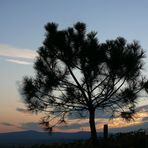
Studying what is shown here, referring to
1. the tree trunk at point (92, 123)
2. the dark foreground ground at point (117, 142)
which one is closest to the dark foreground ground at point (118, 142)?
the dark foreground ground at point (117, 142)

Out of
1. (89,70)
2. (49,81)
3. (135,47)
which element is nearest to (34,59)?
(49,81)

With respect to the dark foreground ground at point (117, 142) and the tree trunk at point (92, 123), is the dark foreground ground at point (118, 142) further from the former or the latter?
the tree trunk at point (92, 123)

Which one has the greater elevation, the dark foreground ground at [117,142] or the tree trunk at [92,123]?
the tree trunk at [92,123]

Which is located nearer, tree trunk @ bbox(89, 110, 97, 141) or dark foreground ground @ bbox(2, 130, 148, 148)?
dark foreground ground @ bbox(2, 130, 148, 148)

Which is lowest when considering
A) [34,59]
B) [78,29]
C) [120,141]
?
[120,141]

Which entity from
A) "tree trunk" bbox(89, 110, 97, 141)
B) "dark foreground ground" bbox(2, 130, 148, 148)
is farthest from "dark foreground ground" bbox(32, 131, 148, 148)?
"tree trunk" bbox(89, 110, 97, 141)

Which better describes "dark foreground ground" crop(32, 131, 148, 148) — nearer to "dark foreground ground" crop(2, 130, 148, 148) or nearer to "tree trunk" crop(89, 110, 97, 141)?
"dark foreground ground" crop(2, 130, 148, 148)

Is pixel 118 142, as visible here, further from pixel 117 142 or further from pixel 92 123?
pixel 92 123

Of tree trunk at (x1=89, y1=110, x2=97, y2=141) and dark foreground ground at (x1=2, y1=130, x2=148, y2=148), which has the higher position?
tree trunk at (x1=89, y1=110, x2=97, y2=141)

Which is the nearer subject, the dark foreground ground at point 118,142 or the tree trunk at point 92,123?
the dark foreground ground at point 118,142

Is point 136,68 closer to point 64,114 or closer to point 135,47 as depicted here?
point 135,47

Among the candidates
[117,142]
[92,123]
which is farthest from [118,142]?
[92,123]

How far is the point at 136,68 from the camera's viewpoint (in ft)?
93.4

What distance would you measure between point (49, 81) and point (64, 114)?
2.38 m
